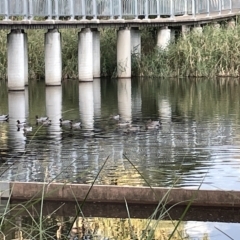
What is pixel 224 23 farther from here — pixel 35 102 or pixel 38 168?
pixel 38 168

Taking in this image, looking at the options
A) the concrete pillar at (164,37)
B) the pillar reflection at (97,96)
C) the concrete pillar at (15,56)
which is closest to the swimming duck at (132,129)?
the pillar reflection at (97,96)

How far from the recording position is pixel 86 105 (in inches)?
888

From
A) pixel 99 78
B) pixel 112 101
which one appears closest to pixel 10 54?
pixel 112 101

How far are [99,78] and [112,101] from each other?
29.4ft

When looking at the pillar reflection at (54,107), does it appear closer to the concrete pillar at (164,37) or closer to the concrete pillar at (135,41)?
the concrete pillar at (135,41)

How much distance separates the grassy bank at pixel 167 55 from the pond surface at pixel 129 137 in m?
2.52

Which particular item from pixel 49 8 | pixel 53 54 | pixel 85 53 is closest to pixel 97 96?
pixel 53 54

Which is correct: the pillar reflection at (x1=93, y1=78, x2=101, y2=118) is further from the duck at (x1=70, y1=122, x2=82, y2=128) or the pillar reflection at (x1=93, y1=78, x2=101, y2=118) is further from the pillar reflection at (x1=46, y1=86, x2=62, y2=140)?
the duck at (x1=70, y1=122, x2=82, y2=128)

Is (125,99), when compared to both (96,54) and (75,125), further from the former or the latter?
(96,54)

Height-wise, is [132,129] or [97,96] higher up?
[97,96]

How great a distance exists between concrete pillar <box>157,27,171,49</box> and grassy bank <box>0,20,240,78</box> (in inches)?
11.6

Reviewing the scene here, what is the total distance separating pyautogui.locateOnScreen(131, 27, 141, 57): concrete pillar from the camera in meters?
33.1

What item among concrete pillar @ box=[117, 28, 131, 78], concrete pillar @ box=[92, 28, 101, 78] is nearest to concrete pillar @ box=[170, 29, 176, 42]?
concrete pillar @ box=[117, 28, 131, 78]

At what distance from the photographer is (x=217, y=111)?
20.1 meters
